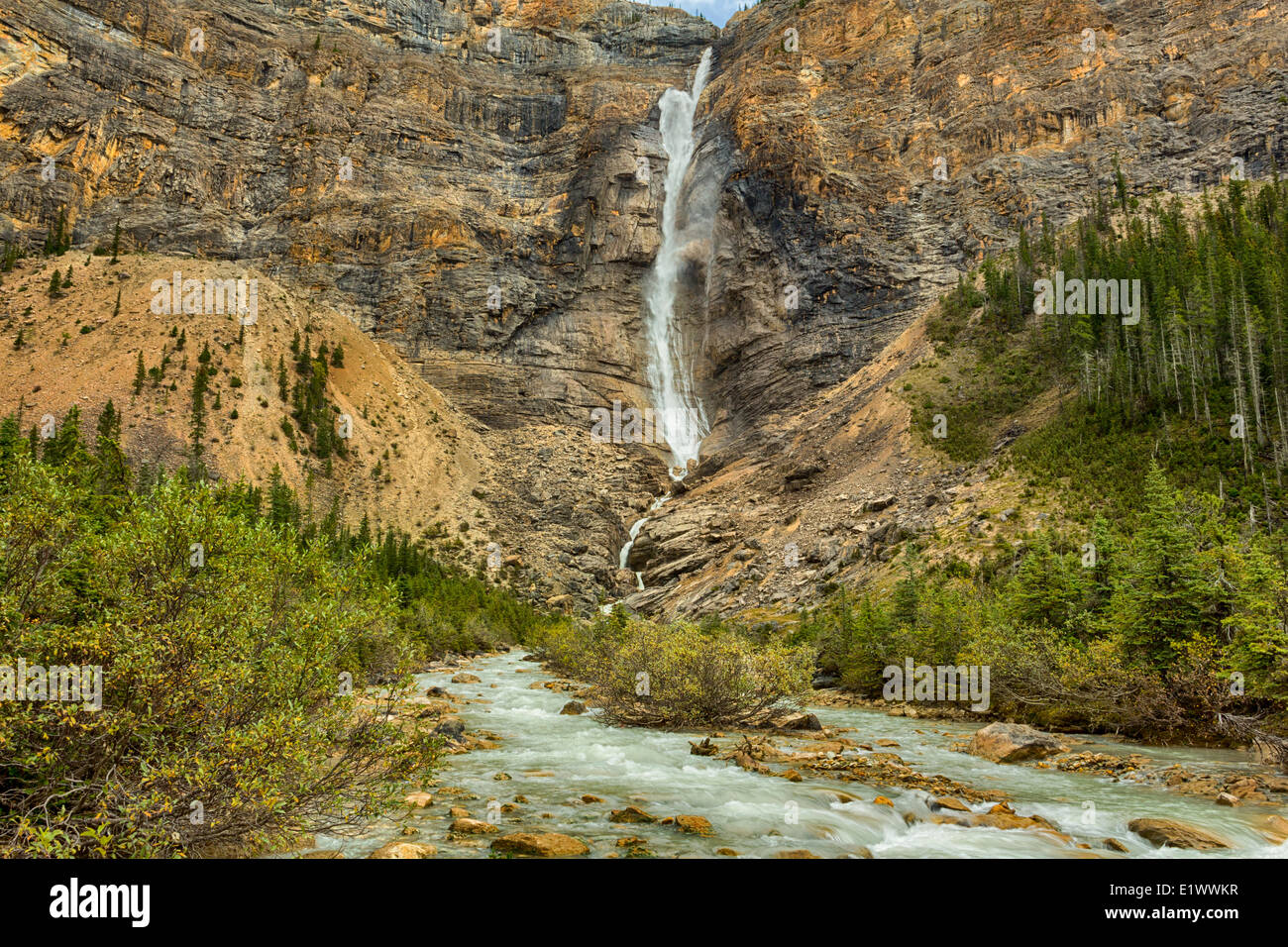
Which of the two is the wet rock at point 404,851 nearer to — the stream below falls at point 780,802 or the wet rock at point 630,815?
the stream below falls at point 780,802

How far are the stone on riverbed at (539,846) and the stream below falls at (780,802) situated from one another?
28cm

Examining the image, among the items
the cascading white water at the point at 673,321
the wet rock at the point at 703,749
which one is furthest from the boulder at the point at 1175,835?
the cascading white water at the point at 673,321

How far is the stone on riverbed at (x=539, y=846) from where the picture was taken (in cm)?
991

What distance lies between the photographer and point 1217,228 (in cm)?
5322

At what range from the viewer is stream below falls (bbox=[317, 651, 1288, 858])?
10.8 meters

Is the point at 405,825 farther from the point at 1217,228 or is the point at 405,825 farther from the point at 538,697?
the point at 1217,228

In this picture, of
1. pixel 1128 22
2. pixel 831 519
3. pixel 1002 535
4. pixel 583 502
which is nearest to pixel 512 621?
pixel 583 502

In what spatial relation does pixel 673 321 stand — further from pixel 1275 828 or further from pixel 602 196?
pixel 1275 828

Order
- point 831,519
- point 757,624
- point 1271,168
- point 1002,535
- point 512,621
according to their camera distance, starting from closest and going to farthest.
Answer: point 1002,535 < point 757,624 < point 831,519 < point 512,621 < point 1271,168

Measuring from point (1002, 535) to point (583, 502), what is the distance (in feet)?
158

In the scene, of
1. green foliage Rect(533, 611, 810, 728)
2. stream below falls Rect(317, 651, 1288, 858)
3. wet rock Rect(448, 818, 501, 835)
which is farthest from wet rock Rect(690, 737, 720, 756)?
wet rock Rect(448, 818, 501, 835)

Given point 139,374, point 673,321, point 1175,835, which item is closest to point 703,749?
point 1175,835

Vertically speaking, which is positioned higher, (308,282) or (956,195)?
(956,195)

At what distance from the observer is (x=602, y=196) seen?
96.1 m
